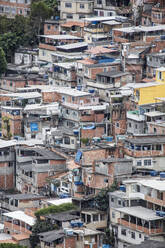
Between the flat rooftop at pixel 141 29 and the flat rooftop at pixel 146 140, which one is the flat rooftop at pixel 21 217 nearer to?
the flat rooftop at pixel 146 140

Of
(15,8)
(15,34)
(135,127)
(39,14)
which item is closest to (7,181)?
(135,127)

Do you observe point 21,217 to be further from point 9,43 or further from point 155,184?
point 9,43

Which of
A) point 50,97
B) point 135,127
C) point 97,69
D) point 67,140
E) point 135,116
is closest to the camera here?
point 135,127

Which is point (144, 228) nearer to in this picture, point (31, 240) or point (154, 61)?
point (31, 240)

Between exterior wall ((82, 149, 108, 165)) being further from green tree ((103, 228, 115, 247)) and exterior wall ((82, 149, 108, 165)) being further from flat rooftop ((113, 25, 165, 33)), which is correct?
flat rooftop ((113, 25, 165, 33))

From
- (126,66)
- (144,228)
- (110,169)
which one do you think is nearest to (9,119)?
(126,66)

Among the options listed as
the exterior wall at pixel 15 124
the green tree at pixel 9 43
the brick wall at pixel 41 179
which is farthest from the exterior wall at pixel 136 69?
the green tree at pixel 9 43

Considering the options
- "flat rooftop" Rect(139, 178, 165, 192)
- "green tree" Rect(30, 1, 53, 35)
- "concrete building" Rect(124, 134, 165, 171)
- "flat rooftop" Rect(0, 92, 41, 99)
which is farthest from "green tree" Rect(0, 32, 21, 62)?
"flat rooftop" Rect(139, 178, 165, 192)
